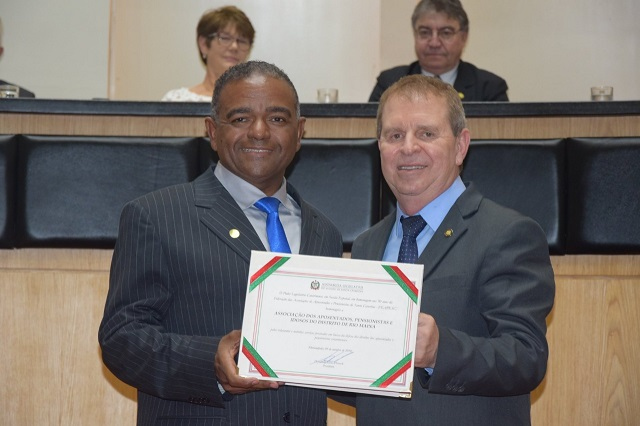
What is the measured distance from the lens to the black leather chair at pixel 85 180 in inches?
111

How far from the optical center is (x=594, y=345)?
2764 millimetres

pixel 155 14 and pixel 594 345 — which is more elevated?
pixel 155 14

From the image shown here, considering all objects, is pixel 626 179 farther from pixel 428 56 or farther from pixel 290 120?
pixel 428 56

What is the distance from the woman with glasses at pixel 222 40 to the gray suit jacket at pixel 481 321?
2677mm

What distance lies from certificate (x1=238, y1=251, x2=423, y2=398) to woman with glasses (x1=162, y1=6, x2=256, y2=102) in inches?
110

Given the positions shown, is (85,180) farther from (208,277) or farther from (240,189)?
Result: (208,277)

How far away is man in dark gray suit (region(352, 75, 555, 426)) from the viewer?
1817 millimetres

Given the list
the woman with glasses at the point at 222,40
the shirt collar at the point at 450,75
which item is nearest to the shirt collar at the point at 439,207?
the shirt collar at the point at 450,75

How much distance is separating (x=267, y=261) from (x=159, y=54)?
16.0ft

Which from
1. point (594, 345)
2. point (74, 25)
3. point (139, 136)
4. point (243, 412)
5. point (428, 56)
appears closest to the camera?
point (243, 412)

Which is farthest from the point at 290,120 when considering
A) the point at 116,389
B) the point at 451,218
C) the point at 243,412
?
the point at 116,389

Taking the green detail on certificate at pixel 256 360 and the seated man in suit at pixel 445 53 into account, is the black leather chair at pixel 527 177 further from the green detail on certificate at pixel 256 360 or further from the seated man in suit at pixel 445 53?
the seated man in suit at pixel 445 53

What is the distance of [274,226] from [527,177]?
1.01 meters
